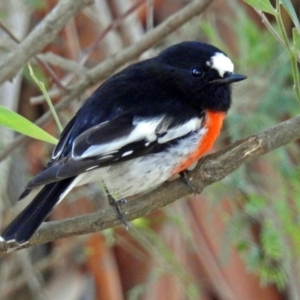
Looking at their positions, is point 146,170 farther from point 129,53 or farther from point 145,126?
point 129,53

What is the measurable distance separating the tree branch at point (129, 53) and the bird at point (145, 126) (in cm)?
8

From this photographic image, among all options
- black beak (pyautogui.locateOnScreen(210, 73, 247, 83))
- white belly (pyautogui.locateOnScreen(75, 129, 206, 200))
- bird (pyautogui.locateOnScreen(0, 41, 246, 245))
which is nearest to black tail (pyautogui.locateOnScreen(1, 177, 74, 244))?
bird (pyautogui.locateOnScreen(0, 41, 246, 245))

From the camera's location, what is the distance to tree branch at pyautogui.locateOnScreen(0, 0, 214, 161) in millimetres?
1887

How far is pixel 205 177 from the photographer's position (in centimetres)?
148

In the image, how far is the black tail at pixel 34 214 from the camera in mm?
1357

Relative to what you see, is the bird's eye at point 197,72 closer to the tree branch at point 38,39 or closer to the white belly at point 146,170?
the white belly at point 146,170

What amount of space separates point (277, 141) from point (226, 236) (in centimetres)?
130

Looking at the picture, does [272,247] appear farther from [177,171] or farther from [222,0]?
[222,0]

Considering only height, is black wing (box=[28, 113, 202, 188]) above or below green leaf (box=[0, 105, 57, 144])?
above

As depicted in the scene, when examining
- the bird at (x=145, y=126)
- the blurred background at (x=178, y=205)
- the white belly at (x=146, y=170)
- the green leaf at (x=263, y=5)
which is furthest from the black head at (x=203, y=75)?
the green leaf at (x=263, y=5)

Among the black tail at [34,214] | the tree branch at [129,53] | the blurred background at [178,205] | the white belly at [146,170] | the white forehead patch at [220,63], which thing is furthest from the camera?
the blurred background at [178,205]

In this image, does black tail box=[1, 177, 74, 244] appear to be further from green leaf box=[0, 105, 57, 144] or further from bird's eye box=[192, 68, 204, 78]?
bird's eye box=[192, 68, 204, 78]

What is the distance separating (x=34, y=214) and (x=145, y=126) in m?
0.38

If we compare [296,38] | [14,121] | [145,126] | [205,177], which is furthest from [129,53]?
[296,38]
